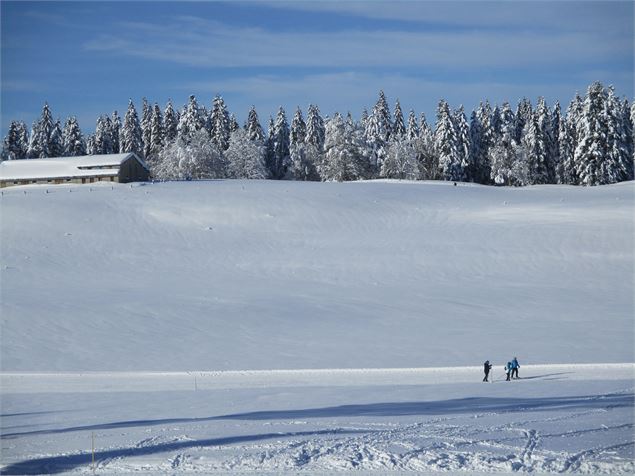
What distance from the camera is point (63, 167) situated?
78750mm

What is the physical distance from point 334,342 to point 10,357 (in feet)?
47.2

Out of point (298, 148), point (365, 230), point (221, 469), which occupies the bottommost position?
point (221, 469)

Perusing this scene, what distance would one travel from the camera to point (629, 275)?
4578 centimetres

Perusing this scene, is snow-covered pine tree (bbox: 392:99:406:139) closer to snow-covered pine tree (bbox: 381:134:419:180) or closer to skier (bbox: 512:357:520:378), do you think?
snow-covered pine tree (bbox: 381:134:419:180)

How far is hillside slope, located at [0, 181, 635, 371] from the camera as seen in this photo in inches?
1270

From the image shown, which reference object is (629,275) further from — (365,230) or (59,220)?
(59,220)

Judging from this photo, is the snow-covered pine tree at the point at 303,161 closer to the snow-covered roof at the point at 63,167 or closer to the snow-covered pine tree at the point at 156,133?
the snow-covered pine tree at the point at 156,133

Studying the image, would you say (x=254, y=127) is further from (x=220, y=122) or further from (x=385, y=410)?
(x=385, y=410)

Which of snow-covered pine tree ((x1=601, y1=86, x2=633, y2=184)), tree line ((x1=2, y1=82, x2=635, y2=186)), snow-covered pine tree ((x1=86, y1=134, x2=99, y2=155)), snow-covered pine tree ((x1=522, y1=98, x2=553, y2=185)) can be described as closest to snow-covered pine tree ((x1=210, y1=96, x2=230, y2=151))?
tree line ((x1=2, y1=82, x2=635, y2=186))

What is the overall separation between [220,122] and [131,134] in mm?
16248

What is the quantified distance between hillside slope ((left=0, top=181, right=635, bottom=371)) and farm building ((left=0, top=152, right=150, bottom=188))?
765 centimetres

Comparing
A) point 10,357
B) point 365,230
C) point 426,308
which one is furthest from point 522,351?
point 365,230

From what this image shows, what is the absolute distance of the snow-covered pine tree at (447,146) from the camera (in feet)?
303

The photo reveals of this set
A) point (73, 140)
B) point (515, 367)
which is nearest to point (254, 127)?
point (73, 140)
